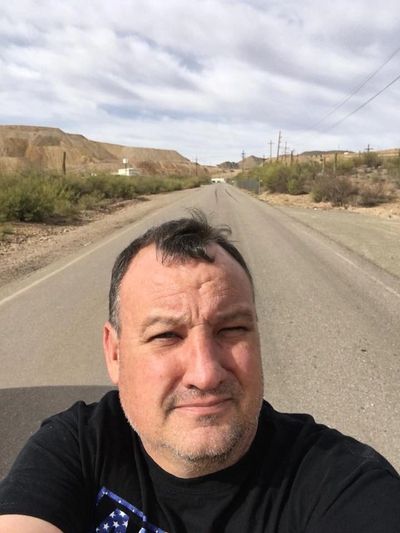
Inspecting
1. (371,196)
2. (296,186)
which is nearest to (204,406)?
(371,196)

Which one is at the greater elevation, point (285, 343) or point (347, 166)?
point (347, 166)

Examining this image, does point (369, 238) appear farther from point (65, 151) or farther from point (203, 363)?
point (65, 151)

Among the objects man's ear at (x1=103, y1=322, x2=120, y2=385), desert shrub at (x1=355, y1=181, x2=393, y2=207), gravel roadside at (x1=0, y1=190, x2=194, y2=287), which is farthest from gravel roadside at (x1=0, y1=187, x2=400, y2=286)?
desert shrub at (x1=355, y1=181, x2=393, y2=207)

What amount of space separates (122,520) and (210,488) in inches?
9.9

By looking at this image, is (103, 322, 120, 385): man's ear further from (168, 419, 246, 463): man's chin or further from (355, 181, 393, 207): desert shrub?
(355, 181, 393, 207): desert shrub

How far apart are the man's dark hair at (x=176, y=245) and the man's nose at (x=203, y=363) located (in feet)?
0.92

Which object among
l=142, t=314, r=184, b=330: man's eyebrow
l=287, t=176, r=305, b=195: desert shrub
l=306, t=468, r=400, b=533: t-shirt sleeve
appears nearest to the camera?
l=306, t=468, r=400, b=533: t-shirt sleeve

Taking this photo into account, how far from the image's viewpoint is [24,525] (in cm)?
131

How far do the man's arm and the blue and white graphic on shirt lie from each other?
14 centimetres

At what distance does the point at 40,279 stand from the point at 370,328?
5315 mm

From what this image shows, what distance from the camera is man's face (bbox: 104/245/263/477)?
143 centimetres

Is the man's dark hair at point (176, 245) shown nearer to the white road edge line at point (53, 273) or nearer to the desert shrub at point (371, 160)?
the white road edge line at point (53, 273)

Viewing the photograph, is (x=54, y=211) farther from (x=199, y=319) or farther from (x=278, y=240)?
(x=199, y=319)

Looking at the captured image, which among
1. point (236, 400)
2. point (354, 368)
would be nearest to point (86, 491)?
point (236, 400)
